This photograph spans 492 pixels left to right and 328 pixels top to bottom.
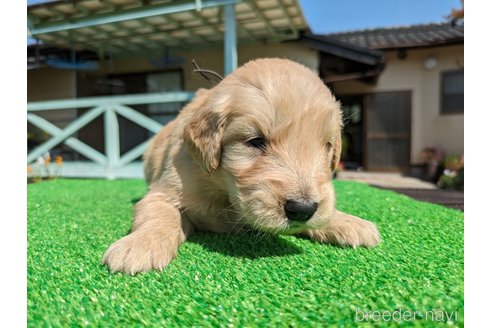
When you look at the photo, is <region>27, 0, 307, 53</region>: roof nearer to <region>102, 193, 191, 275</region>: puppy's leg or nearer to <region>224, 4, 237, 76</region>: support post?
<region>224, 4, 237, 76</region>: support post

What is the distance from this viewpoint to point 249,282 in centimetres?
148

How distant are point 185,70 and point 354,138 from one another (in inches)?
251

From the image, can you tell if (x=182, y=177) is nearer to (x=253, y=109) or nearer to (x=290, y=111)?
(x=253, y=109)

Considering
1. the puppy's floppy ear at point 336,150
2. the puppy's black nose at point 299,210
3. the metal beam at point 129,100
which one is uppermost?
the metal beam at point 129,100

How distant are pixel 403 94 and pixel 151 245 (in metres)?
10.9

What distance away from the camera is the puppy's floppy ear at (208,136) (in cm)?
193

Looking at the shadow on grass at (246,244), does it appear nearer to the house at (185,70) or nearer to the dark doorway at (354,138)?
the house at (185,70)

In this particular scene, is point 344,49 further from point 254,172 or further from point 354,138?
point 254,172

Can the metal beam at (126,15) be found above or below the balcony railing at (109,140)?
above

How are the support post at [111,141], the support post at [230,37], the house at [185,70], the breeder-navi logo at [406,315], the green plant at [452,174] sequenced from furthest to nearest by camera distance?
the green plant at [452,174] < the house at [185,70] < the support post at [111,141] < the support post at [230,37] < the breeder-navi logo at [406,315]

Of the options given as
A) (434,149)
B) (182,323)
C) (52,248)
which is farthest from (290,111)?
(434,149)

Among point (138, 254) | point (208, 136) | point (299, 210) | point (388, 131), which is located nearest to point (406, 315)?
point (299, 210)

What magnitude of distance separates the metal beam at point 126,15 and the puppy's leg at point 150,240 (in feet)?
17.5

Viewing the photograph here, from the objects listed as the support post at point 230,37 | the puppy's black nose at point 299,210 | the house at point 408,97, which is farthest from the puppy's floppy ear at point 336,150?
the house at point 408,97
